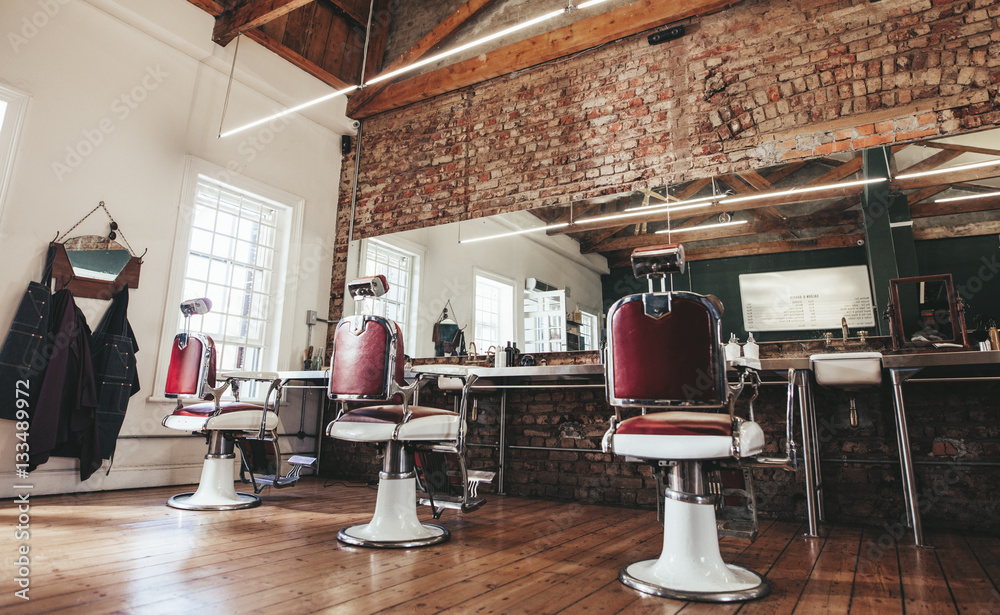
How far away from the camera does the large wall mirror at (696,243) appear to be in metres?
3.56

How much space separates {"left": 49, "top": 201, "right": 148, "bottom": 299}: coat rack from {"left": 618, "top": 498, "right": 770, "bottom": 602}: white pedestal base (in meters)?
4.23

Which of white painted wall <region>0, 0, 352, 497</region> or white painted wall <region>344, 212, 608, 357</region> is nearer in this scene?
white painted wall <region>0, 0, 352, 497</region>

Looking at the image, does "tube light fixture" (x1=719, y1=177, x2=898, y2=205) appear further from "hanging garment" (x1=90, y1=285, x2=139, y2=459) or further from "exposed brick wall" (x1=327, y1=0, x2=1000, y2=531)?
"hanging garment" (x1=90, y1=285, x2=139, y2=459)

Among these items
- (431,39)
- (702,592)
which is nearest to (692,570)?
(702,592)

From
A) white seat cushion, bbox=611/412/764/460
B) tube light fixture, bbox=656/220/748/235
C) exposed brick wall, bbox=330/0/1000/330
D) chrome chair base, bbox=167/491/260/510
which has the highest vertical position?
exposed brick wall, bbox=330/0/1000/330

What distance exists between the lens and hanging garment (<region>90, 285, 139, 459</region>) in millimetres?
3986

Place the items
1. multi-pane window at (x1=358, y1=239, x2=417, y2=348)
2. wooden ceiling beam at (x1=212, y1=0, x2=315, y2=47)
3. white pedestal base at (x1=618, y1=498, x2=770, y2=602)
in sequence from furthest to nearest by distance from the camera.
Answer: multi-pane window at (x1=358, y1=239, x2=417, y2=348) < wooden ceiling beam at (x1=212, y1=0, x2=315, y2=47) < white pedestal base at (x1=618, y1=498, x2=770, y2=602)

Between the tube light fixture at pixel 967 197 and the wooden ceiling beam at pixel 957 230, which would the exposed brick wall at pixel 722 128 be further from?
the wooden ceiling beam at pixel 957 230

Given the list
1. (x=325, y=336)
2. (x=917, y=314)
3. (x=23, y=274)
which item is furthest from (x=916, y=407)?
(x=23, y=274)

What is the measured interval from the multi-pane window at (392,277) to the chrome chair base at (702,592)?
3.96m

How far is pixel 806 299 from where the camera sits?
3865 mm

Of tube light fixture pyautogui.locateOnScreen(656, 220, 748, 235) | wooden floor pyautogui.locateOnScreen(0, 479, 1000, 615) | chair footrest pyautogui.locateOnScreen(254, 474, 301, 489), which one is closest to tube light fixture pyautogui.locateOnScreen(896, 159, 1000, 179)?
tube light fixture pyautogui.locateOnScreen(656, 220, 748, 235)

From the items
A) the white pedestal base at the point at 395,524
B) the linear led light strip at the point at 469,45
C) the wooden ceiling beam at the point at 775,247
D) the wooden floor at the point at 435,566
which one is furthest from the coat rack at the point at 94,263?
the wooden ceiling beam at the point at 775,247

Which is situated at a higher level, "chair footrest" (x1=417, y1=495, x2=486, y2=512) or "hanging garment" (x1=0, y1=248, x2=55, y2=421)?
"hanging garment" (x1=0, y1=248, x2=55, y2=421)
